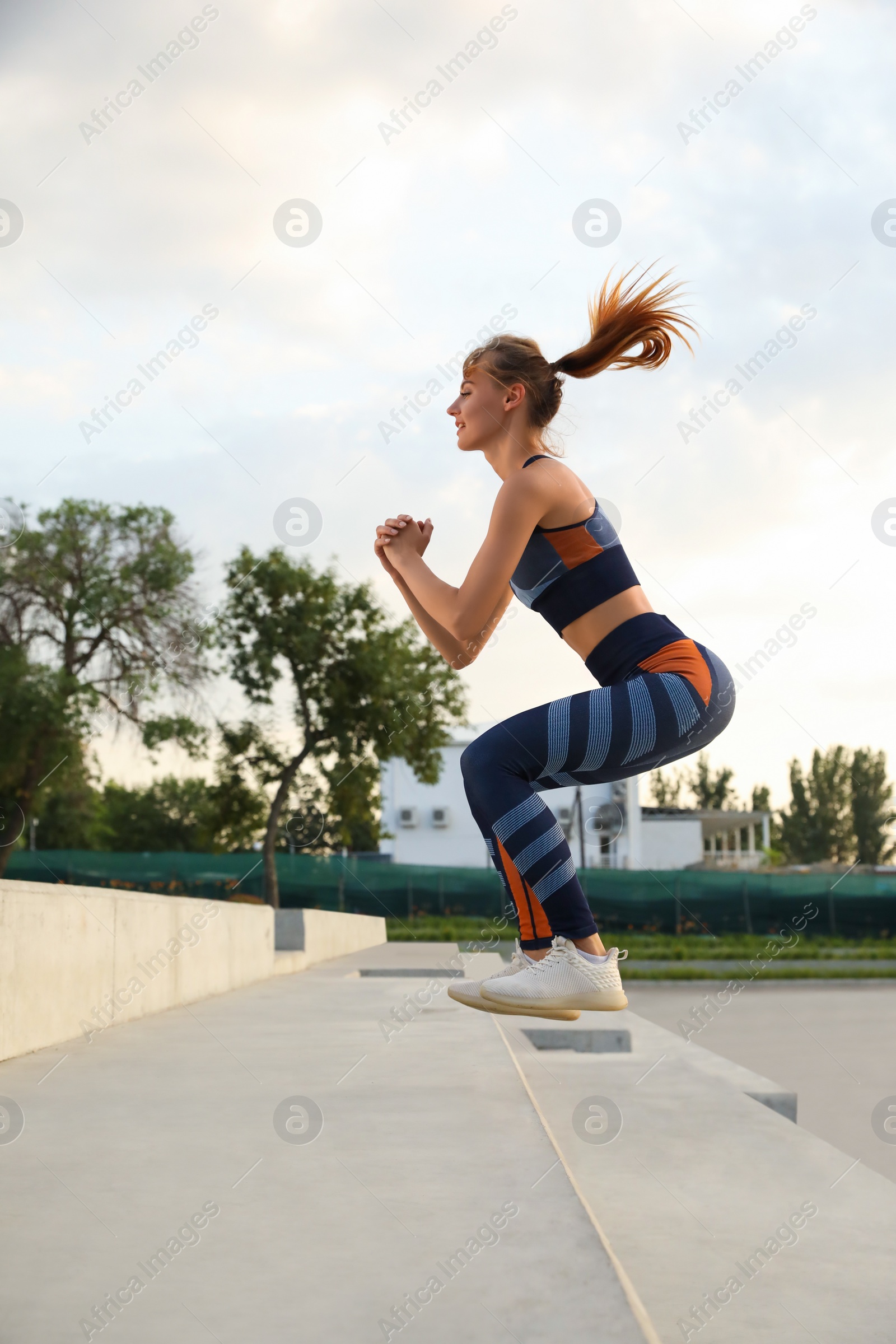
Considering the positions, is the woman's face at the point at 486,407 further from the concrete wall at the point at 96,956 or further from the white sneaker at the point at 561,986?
the concrete wall at the point at 96,956

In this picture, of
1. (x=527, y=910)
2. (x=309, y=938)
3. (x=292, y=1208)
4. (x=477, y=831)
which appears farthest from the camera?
(x=477, y=831)

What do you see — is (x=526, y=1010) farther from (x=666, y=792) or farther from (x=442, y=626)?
(x=666, y=792)

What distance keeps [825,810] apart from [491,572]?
92480 mm

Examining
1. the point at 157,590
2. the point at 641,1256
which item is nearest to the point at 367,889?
the point at 157,590

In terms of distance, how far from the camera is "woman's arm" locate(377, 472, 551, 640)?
2.13 metres

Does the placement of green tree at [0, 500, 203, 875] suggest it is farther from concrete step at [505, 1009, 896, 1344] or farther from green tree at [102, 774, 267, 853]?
green tree at [102, 774, 267, 853]

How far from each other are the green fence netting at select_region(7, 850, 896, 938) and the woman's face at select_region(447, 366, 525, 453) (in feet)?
102

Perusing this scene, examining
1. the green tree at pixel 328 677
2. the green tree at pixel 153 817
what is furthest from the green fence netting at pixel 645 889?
the green tree at pixel 153 817

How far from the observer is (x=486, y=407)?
235 cm

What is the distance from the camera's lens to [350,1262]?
3033mm

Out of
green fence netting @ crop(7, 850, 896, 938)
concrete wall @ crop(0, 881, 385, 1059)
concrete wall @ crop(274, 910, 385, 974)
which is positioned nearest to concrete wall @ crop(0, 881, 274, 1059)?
concrete wall @ crop(0, 881, 385, 1059)

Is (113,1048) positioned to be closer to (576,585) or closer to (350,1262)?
(350,1262)

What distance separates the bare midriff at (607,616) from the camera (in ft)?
7.43

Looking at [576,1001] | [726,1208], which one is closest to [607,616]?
[576,1001]
